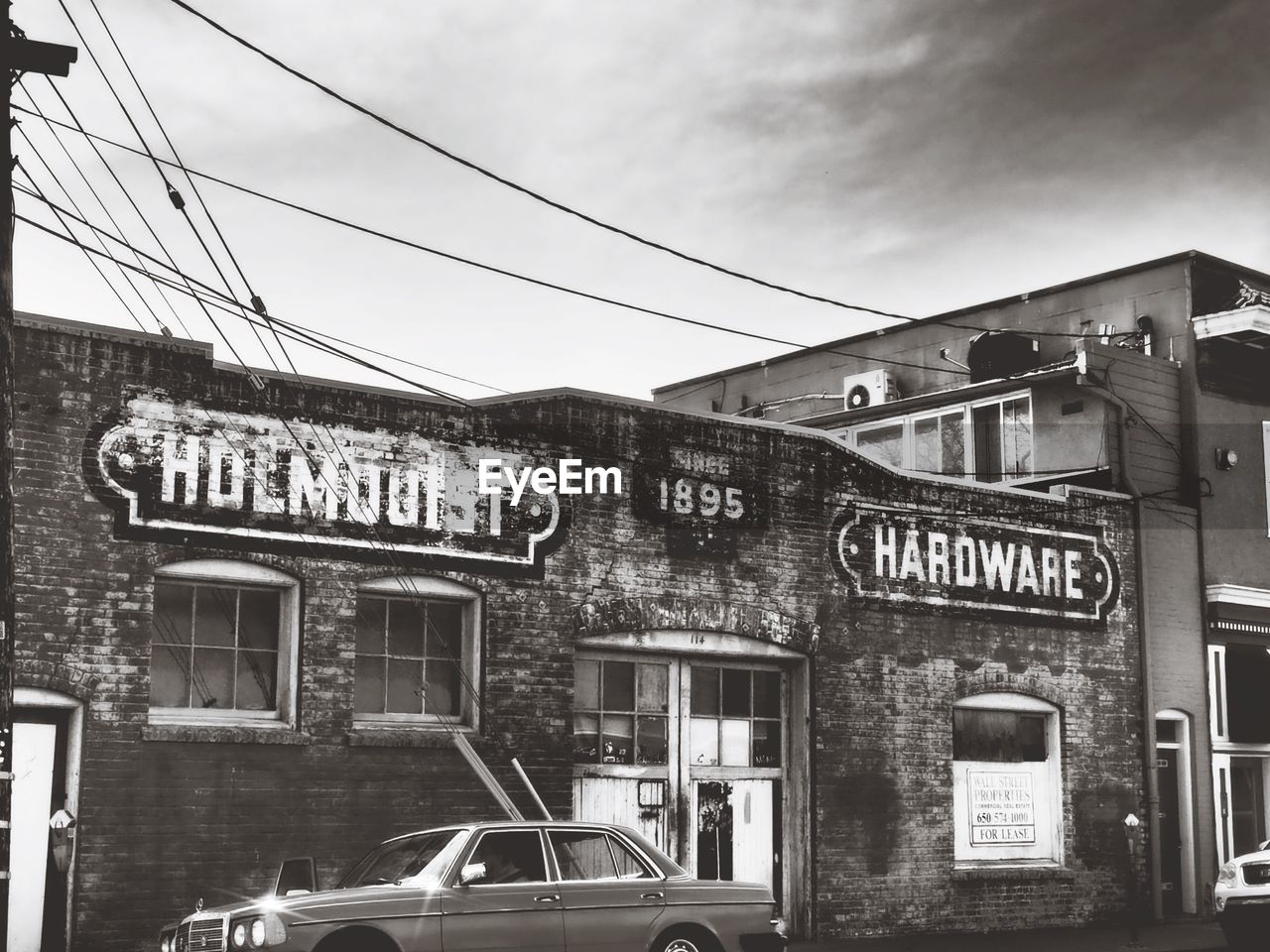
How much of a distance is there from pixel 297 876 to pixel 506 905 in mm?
2075

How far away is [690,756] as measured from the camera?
16.9 metres

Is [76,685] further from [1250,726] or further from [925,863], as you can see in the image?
[1250,726]

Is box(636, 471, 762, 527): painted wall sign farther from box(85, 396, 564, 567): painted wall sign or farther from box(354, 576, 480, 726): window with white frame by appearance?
box(354, 576, 480, 726): window with white frame

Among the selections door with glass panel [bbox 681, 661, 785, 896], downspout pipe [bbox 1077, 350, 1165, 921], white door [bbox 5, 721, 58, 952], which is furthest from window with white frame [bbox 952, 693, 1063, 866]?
white door [bbox 5, 721, 58, 952]

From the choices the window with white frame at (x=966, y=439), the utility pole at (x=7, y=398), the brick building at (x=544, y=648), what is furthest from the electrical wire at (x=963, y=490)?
the utility pole at (x=7, y=398)

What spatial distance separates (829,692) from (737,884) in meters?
5.95

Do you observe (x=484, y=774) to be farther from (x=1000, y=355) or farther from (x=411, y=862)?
(x=1000, y=355)

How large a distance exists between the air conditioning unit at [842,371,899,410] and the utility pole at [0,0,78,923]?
17.5 metres

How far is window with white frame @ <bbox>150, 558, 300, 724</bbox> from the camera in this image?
13773 mm

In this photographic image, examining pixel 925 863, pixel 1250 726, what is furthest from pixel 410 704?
pixel 1250 726

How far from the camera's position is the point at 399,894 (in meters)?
10.5

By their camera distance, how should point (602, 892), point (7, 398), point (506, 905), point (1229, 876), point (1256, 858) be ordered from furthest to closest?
1. point (1229, 876)
2. point (1256, 858)
3. point (602, 892)
4. point (506, 905)
5. point (7, 398)

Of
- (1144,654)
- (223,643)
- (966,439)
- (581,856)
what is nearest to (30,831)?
(223,643)

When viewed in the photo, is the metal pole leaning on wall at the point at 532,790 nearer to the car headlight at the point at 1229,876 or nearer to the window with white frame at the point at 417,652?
the window with white frame at the point at 417,652
